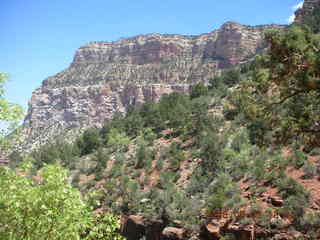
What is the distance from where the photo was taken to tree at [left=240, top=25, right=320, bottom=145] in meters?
9.91

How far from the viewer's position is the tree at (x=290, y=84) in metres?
9.91

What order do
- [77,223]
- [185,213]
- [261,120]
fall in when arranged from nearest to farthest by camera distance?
[77,223] → [261,120] → [185,213]

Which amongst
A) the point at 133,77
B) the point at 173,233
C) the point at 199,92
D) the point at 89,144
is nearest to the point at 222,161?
the point at 173,233

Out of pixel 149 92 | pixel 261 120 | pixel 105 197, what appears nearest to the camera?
pixel 261 120

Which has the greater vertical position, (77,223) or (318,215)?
(77,223)

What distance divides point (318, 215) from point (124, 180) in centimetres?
1697

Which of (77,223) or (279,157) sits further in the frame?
(279,157)

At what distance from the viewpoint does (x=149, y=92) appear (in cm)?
11506

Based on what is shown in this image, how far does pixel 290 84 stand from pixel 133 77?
114498mm

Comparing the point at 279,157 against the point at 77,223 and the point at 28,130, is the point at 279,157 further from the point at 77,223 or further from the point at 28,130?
the point at 28,130

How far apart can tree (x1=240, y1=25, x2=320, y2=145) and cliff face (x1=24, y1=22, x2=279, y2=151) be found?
94126 mm

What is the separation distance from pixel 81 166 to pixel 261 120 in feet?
93.3

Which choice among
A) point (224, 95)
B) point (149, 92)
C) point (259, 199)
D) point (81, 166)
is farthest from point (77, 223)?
point (149, 92)

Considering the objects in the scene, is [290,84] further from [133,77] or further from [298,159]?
[133,77]
